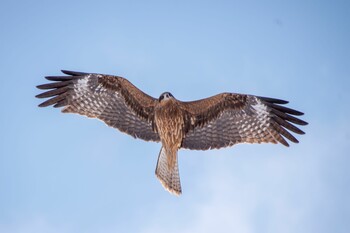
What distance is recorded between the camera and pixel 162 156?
9.61 metres

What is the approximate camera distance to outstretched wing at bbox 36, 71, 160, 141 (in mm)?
9883

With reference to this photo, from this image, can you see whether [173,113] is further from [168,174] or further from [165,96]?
[168,174]

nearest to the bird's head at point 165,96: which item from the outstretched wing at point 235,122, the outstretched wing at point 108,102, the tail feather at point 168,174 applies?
the outstretched wing at point 108,102

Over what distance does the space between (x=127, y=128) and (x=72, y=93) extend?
4.22 feet

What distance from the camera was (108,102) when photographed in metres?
10.0

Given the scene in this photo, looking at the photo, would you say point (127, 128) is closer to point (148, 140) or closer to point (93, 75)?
point (148, 140)

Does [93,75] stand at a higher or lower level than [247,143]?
higher

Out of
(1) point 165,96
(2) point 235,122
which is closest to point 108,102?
(1) point 165,96

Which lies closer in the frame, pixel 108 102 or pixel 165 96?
pixel 165 96

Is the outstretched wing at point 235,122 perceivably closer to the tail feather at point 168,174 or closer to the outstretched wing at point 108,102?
the tail feather at point 168,174

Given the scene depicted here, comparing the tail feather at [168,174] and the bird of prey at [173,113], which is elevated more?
the bird of prey at [173,113]

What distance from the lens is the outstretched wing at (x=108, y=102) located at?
9883 millimetres

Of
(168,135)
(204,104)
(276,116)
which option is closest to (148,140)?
(168,135)

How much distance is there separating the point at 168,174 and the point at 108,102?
6.19ft
